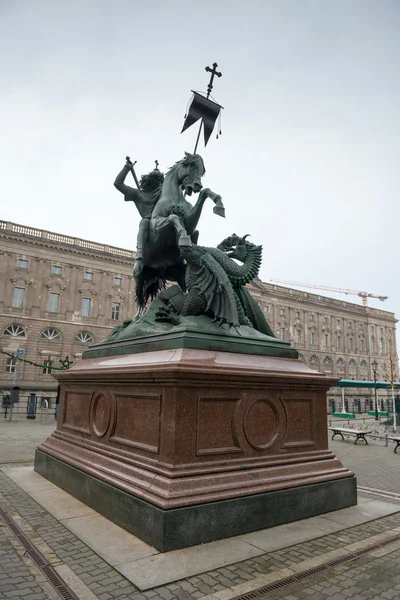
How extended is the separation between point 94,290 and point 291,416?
4876 cm

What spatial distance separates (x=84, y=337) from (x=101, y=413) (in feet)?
151

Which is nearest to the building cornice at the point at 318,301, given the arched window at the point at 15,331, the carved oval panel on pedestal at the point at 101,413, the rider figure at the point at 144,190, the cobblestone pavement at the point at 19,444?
the arched window at the point at 15,331

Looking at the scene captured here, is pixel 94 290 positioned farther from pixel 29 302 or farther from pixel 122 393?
pixel 122 393

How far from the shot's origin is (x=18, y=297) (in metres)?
47.0

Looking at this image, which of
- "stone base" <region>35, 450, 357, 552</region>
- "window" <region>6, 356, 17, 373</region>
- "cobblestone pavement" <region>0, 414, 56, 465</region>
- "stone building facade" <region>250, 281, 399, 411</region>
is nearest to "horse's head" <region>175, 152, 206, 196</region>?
"stone base" <region>35, 450, 357, 552</region>

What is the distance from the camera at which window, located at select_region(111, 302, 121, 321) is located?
2082 inches

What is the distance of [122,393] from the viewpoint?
17.6ft

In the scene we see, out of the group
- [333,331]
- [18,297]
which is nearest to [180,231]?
[18,297]

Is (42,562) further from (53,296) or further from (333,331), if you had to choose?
(333,331)

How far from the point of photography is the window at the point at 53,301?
48.8 metres

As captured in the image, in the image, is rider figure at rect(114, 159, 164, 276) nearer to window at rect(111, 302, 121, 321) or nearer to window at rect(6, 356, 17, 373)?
window at rect(6, 356, 17, 373)

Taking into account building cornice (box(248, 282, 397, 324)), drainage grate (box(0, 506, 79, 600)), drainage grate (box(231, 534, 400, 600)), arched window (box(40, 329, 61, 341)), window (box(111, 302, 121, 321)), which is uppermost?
building cornice (box(248, 282, 397, 324))

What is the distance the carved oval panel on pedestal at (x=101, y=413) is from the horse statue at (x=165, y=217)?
2.20 meters

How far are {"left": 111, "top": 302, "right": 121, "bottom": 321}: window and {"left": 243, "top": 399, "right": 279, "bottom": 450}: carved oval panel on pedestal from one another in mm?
49041
